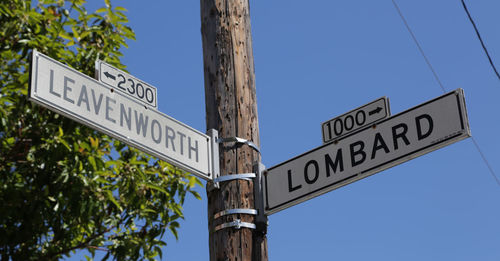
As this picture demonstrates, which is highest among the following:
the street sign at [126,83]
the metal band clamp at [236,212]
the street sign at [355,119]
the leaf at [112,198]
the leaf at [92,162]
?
the leaf at [92,162]

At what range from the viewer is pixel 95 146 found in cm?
934

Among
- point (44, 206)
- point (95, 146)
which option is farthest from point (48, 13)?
point (44, 206)

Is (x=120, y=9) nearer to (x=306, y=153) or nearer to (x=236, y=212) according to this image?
(x=306, y=153)

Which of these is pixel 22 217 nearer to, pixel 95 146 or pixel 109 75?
pixel 95 146

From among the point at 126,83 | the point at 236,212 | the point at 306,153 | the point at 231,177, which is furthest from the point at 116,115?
the point at 306,153

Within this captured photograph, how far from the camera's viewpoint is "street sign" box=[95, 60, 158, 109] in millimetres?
4543

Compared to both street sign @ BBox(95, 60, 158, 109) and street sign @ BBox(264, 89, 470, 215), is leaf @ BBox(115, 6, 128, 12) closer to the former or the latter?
street sign @ BBox(95, 60, 158, 109)

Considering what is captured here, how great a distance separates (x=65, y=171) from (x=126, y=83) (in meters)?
4.85

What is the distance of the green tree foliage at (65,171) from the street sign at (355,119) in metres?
4.61

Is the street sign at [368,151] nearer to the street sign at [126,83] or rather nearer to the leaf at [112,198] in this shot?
the street sign at [126,83]

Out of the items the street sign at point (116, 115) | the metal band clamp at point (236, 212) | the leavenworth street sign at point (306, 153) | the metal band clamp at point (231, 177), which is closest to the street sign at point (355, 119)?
the leavenworth street sign at point (306, 153)

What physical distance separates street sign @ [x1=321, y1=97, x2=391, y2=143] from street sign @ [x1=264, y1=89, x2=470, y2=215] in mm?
136

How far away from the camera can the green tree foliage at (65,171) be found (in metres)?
9.34

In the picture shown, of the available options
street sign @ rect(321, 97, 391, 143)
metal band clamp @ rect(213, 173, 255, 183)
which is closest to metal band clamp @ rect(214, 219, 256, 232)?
metal band clamp @ rect(213, 173, 255, 183)
